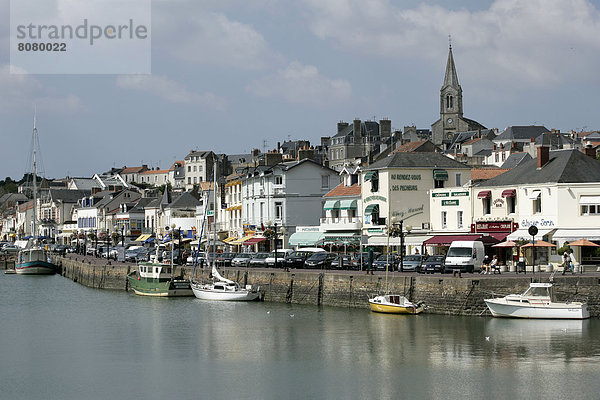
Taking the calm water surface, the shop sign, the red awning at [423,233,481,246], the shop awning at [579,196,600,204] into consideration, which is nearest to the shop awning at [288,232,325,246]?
the shop sign

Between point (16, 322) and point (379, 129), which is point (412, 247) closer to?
point (16, 322)

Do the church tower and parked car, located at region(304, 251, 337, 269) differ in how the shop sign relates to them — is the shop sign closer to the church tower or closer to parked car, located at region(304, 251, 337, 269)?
parked car, located at region(304, 251, 337, 269)

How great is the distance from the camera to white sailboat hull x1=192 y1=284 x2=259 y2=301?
5888 centimetres

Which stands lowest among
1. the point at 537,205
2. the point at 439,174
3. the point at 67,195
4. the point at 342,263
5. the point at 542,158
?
the point at 342,263

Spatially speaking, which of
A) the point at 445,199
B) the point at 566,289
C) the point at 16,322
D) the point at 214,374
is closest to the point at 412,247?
the point at 445,199

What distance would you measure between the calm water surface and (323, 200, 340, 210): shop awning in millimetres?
24258

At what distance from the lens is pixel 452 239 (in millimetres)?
64188

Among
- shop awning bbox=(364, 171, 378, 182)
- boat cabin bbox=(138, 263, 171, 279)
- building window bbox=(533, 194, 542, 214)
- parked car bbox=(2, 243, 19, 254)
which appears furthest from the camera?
parked car bbox=(2, 243, 19, 254)

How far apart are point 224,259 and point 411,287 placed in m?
23.2

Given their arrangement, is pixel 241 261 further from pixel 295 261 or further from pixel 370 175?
pixel 370 175

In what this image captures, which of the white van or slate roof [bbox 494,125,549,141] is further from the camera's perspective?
slate roof [bbox 494,125,549,141]

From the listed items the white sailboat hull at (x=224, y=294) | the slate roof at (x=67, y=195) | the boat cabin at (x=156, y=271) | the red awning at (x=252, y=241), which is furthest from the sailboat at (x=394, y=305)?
the slate roof at (x=67, y=195)

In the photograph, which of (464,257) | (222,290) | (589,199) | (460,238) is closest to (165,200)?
(222,290)

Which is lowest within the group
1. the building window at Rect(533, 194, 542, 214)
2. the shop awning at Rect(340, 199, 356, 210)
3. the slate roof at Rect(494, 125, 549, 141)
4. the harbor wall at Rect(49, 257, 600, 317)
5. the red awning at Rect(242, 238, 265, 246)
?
the harbor wall at Rect(49, 257, 600, 317)
